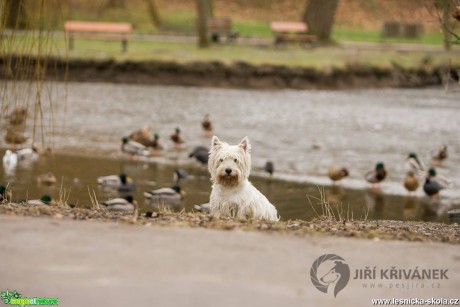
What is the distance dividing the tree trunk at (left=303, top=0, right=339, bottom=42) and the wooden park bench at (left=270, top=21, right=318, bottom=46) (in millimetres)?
376

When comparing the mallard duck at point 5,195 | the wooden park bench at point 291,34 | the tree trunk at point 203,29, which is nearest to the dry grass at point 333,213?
the mallard duck at point 5,195

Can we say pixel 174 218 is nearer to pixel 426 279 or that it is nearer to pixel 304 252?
pixel 304 252

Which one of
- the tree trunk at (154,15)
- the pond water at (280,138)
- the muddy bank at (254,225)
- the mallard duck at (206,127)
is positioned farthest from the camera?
the tree trunk at (154,15)

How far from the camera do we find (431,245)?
29.3 feet

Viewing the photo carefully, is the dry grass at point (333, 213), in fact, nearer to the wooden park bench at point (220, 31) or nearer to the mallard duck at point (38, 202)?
the mallard duck at point (38, 202)

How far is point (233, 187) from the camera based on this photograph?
11.2 m

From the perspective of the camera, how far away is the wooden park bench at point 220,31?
142 feet

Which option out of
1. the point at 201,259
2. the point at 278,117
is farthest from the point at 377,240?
the point at 278,117

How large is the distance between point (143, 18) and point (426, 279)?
4323 centimetres

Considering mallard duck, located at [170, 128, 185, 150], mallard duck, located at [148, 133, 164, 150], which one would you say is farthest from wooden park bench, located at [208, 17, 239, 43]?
mallard duck, located at [148, 133, 164, 150]

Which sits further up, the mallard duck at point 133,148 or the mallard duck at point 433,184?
the mallard duck at point 433,184

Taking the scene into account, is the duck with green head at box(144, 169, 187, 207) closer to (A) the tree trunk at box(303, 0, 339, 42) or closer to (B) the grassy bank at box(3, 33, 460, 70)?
(B) the grassy bank at box(3, 33, 460, 70)

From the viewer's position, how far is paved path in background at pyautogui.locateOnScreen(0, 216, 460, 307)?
274 inches

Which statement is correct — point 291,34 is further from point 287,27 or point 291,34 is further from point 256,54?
point 256,54
